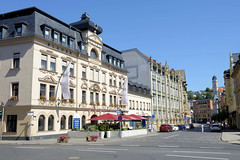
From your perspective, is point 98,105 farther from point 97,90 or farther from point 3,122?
point 3,122

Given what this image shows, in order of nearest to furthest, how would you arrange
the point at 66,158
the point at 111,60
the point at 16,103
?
1. the point at 66,158
2. the point at 16,103
3. the point at 111,60

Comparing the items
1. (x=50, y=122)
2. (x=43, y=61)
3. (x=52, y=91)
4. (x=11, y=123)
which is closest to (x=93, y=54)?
(x=43, y=61)

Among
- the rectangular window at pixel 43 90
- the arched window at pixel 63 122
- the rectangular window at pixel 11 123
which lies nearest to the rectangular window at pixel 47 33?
the rectangular window at pixel 43 90

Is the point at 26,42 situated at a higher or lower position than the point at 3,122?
higher

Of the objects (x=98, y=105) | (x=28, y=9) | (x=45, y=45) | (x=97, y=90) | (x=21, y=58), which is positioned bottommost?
(x=98, y=105)

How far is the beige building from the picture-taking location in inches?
993

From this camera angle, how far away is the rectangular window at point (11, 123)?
25359 millimetres

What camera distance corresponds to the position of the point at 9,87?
2594 centimetres

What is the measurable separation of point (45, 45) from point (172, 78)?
54.1 metres

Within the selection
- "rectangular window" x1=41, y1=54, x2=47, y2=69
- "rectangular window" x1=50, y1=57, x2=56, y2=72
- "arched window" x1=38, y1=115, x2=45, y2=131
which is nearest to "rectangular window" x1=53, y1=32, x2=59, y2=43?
"rectangular window" x1=50, y1=57, x2=56, y2=72

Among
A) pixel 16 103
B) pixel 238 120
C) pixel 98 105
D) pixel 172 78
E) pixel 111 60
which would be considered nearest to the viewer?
pixel 16 103

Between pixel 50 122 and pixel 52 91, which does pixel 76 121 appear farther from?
pixel 52 91

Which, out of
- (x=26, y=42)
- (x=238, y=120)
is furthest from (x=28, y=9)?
(x=238, y=120)

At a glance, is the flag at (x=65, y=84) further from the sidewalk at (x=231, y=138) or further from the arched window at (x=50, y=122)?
the sidewalk at (x=231, y=138)
